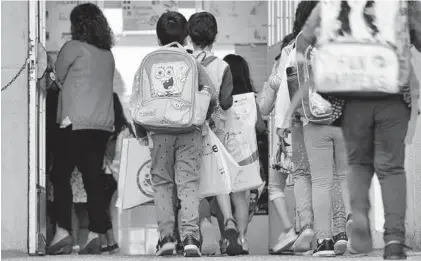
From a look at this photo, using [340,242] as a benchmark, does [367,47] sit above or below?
above

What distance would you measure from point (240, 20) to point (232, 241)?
3.13 meters

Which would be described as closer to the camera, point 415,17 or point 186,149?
point 415,17

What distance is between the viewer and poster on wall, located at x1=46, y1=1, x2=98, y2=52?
38.9 ft

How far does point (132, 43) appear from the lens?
39.6ft

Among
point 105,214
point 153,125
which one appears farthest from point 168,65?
point 105,214

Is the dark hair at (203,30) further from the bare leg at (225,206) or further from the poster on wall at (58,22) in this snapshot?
the poster on wall at (58,22)

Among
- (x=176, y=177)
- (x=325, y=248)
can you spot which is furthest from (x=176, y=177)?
(x=325, y=248)

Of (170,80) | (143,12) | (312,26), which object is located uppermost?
(143,12)

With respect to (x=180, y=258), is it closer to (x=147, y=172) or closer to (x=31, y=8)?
(x=147, y=172)

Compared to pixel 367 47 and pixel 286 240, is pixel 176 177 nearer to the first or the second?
pixel 286 240

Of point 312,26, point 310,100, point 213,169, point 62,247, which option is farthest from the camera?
point 62,247

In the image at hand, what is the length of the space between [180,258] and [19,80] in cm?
213

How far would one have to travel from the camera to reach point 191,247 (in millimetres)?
8914

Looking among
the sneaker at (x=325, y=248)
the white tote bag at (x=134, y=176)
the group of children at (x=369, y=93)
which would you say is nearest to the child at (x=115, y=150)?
the white tote bag at (x=134, y=176)
